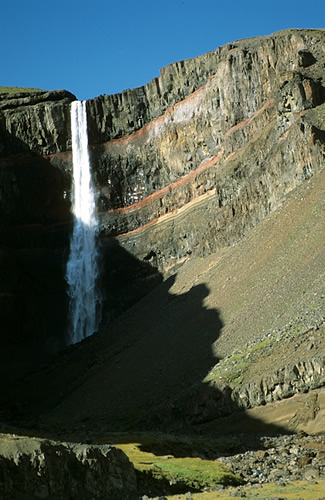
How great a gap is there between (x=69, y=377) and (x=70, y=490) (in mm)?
34828

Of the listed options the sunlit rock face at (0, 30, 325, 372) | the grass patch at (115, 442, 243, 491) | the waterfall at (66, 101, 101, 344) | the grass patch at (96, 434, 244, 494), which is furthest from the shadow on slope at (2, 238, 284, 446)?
the waterfall at (66, 101, 101, 344)

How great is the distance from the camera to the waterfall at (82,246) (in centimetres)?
6625

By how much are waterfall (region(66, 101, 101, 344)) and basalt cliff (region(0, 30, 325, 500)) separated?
0.94 metres

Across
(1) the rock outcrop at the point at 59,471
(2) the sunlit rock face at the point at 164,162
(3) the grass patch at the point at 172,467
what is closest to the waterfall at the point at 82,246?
(2) the sunlit rock face at the point at 164,162

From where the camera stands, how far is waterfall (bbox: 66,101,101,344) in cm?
6625

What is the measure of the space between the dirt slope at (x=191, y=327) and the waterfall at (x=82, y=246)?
37.7 feet

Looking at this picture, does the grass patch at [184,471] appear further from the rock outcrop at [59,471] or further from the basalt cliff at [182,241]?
the basalt cliff at [182,241]

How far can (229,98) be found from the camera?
61781 millimetres

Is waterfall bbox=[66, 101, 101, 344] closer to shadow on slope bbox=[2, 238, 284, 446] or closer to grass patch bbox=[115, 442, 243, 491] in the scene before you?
shadow on slope bbox=[2, 238, 284, 446]

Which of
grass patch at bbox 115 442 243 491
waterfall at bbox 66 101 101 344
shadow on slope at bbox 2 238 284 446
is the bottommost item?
grass patch at bbox 115 442 243 491

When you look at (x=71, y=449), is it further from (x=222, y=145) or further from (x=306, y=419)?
(x=222, y=145)

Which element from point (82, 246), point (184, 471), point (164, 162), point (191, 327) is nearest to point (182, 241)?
point (164, 162)

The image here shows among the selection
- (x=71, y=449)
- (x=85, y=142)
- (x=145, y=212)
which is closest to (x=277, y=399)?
(x=71, y=449)

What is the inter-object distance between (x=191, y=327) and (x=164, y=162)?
3037 cm
